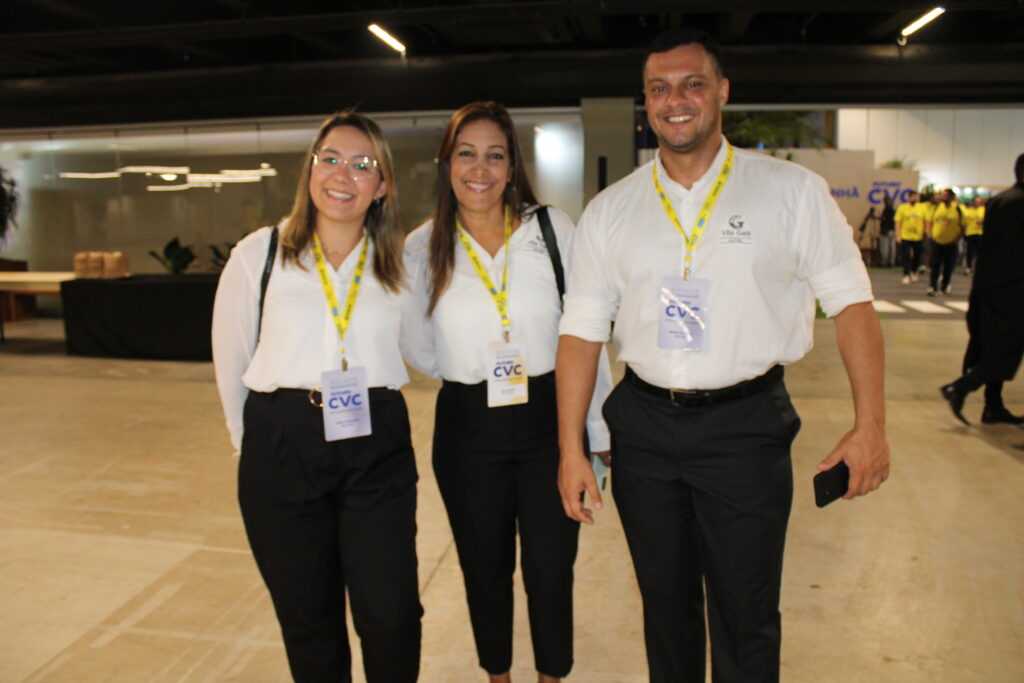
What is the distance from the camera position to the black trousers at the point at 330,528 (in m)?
1.76

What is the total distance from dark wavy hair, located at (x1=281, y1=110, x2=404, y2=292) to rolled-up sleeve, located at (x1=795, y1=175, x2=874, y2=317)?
3.14 feet

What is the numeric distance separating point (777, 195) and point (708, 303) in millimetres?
280

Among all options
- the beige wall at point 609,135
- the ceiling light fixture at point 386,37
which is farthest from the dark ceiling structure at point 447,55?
the beige wall at point 609,135

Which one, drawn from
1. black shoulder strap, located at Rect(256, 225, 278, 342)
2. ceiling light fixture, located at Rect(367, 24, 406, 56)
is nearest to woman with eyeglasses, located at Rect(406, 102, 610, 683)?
black shoulder strap, located at Rect(256, 225, 278, 342)

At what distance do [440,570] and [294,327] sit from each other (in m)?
1.58

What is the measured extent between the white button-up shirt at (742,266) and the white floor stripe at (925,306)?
10164 millimetres

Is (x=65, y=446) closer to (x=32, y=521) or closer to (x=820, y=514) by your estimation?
(x=32, y=521)

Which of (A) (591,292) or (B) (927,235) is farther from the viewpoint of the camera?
(B) (927,235)

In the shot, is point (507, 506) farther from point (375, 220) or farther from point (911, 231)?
point (911, 231)

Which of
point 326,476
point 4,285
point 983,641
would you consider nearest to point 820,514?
point 983,641

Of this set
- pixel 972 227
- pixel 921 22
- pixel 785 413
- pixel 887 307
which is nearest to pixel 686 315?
pixel 785 413

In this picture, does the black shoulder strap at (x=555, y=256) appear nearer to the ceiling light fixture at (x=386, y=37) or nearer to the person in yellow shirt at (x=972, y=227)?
the ceiling light fixture at (x=386, y=37)

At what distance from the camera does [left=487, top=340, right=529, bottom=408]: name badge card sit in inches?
77.3

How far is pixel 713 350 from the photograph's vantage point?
1.70 metres
